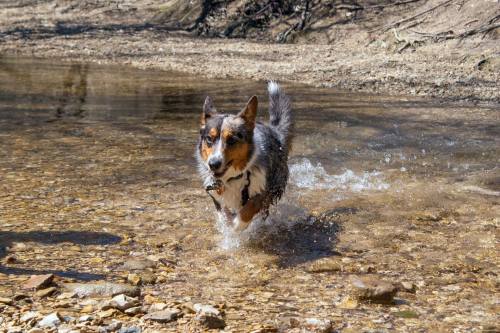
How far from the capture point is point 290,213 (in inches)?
267

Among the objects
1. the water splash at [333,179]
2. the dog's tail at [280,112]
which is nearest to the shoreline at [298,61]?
the water splash at [333,179]

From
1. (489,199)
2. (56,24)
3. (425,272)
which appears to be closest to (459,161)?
(489,199)

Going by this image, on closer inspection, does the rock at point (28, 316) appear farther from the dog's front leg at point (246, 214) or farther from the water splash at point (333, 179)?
the water splash at point (333, 179)

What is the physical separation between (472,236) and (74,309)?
11.5ft

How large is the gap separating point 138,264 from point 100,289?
2.28 ft

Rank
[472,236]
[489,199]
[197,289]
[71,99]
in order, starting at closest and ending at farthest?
[197,289] < [472,236] < [489,199] < [71,99]

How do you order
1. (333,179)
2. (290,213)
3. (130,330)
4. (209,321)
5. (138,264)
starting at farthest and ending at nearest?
(333,179), (290,213), (138,264), (209,321), (130,330)

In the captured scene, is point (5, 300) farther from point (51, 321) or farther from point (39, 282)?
point (51, 321)

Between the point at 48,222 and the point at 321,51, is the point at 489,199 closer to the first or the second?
the point at 48,222

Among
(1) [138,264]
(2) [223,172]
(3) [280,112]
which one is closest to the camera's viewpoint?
(1) [138,264]

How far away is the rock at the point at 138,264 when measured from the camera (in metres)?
5.19

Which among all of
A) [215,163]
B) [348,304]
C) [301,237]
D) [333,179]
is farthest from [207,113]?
[333,179]

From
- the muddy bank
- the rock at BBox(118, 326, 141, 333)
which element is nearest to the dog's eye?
the rock at BBox(118, 326, 141, 333)

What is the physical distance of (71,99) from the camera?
13250 millimetres
